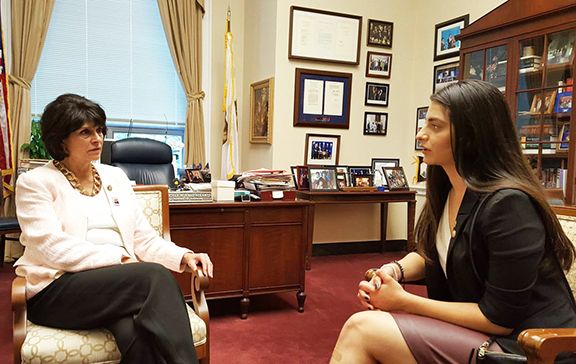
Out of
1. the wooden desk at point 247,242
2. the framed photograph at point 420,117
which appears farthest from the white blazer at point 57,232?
the framed photograph at point 420,117

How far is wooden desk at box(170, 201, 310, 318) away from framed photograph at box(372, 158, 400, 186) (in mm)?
1879

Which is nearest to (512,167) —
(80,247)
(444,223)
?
(444,223)

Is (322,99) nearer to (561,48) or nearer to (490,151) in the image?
(561,48)

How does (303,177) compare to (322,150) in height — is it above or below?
below

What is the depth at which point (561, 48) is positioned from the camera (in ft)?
9.74

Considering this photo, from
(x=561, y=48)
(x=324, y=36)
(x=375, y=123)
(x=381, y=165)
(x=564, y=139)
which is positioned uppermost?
(x=324, y=36)

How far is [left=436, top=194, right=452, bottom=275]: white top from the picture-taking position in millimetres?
1393

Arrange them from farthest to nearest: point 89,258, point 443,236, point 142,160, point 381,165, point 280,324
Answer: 1. point 381,165
2. point 142,160
3. point 280,324
4. point 89,258
5. point 443,236

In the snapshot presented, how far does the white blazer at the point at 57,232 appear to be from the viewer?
158 centimetres

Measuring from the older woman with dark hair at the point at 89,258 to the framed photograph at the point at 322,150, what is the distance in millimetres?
2781

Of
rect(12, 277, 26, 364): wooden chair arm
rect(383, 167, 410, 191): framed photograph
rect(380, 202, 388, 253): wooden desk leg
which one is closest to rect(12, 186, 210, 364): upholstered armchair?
rect(12, 277, 26, 364): wooden chair arm

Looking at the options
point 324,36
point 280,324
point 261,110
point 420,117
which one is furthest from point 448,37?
point 280,324

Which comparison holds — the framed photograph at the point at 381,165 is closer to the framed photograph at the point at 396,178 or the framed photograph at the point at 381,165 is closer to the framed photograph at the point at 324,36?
the framed photograph at the point at 396,178

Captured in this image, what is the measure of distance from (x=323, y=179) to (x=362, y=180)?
1.44 feet
